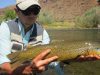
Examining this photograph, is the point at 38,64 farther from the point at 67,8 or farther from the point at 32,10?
the point at 67,8

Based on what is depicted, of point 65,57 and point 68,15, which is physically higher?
point 65,57

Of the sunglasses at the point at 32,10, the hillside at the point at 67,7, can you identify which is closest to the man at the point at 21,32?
the sunglasses at the point at 32,10

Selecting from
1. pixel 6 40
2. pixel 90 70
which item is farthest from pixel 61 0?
pixel 6 40

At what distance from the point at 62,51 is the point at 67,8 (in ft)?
419

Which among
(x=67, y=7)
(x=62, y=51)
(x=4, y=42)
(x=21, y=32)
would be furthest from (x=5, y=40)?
(x=67, y=7)

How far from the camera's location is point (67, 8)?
431 ft

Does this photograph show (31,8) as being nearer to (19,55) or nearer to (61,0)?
(19,55)

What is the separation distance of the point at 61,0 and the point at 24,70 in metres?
134

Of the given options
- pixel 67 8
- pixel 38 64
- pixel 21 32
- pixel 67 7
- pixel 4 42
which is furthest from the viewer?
pixel 67 7

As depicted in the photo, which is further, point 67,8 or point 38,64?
point 67,8

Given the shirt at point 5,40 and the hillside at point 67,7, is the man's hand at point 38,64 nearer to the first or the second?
the shirt at point 5,40

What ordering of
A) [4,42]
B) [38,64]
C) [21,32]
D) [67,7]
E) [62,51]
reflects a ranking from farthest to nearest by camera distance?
[67,7]
[21,32]
[4,42]
[62,51]
[38,64]

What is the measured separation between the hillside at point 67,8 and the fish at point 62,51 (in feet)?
384

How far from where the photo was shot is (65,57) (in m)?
4.39
